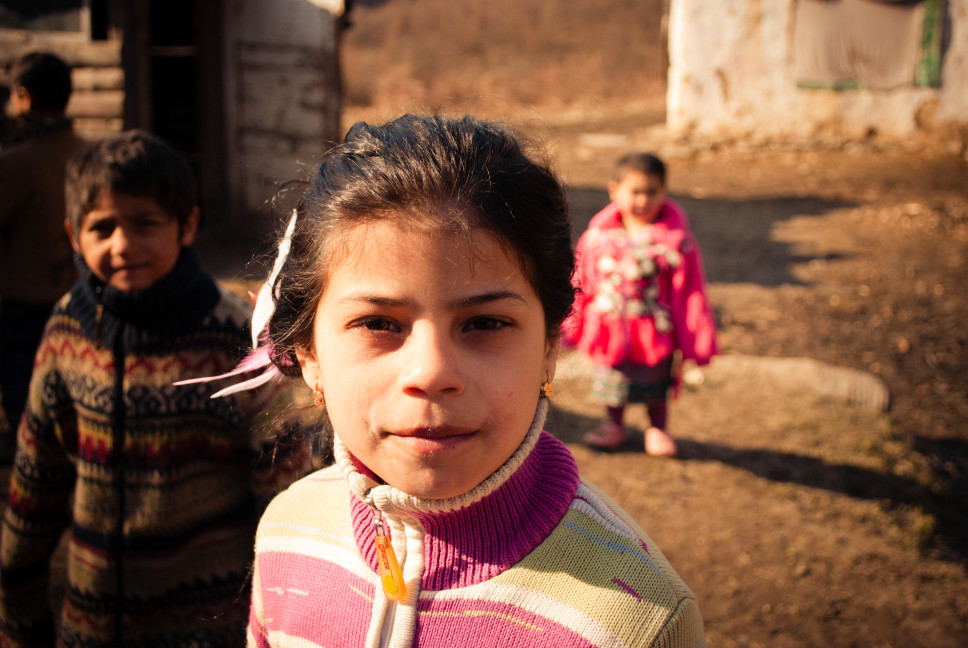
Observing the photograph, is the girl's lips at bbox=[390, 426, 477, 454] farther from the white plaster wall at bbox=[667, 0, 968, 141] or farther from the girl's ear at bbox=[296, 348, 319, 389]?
the white plaster wall at bbox=[667, 0, 968, 141]

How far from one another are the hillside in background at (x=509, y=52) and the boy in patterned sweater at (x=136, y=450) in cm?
1410

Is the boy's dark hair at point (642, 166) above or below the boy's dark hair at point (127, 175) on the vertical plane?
above

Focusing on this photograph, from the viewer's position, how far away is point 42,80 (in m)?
3.47

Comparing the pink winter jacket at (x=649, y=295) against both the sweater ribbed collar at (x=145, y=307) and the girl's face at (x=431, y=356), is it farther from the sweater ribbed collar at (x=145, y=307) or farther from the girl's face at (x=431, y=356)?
the girl's face at (x=431, y=356)

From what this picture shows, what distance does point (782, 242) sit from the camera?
8.02 meters

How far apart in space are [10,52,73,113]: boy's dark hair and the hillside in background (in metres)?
12.4

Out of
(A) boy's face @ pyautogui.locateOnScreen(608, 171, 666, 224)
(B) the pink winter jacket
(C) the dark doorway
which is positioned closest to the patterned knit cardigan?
(B) the pink winter jacket

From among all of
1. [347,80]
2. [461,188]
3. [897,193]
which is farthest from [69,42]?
[347,80]

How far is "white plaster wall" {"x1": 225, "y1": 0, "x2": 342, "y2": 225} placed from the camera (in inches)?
257

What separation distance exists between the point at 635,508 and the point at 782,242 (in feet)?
17.9

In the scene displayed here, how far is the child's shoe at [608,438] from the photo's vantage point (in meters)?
3.95

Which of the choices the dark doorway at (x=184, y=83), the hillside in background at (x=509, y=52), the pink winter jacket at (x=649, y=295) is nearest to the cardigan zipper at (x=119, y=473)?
the pink winter jacket at (x=649, y=295)

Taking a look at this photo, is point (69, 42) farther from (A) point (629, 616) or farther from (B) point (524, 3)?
(B) point (524, 3)

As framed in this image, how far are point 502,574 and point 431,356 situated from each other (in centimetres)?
34
